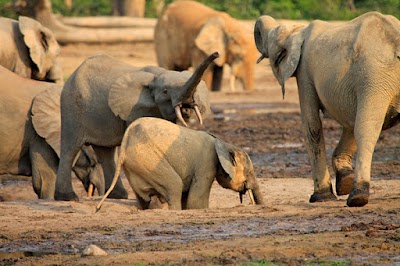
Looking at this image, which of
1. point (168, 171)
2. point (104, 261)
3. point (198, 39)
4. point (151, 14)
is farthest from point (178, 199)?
point (151, 14)

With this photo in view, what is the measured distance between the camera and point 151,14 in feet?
103

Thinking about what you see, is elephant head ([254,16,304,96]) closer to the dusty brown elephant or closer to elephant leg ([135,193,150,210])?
elephant leg ([135,193,150,210])

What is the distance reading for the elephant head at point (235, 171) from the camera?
1030 cm

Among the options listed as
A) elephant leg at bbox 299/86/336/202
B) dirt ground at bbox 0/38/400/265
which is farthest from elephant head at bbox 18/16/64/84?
elephant leg at bbox 299/86/336/202

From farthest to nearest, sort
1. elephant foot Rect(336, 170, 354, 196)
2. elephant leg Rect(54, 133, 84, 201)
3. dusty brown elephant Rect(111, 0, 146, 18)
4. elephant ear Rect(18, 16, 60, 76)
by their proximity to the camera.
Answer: dusty brown elephant Rect(111, 0, 146, 18), elephant ear Rect(18, 16, 60, 76), elephant leg Rect(54, 133, 84, 201), elephant foot Rect(336, 170, 354, 196)

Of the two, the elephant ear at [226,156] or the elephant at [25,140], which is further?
the elephant at [25,140]

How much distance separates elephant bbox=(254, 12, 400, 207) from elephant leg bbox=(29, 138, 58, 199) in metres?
2.75

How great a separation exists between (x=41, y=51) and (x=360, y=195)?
295 inches

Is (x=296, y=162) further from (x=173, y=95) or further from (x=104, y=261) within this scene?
(x=104, y=261)

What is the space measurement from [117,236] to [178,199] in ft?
5.12

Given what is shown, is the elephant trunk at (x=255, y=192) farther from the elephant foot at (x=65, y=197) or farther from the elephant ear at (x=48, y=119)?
the elephant ear at (x=48, y=119)

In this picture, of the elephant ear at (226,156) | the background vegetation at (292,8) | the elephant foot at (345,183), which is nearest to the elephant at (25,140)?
the elephant ear at (226,156)

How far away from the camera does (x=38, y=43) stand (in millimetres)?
15836

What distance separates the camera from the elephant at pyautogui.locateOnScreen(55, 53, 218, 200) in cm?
1062
